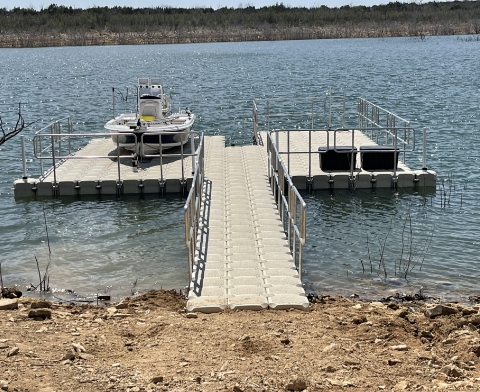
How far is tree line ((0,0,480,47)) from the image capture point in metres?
86.1

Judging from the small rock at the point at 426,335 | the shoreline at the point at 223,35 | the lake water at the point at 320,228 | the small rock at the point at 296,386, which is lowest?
the lake water at the point at 320,228

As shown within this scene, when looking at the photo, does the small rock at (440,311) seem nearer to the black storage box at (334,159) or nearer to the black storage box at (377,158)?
the black storage box at (377,158)

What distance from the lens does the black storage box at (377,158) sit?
1808 centimetres

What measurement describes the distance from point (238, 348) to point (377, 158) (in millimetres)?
11184

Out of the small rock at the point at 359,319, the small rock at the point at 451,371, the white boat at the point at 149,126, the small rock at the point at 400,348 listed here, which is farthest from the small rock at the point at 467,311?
the white boat at the point at 149,126

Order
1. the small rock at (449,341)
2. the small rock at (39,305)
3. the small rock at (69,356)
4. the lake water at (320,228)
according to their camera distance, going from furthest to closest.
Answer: the lake water at (320,228)
the small rock at (39,305)
the small rock at (449,341)
the small rock at (69,356)

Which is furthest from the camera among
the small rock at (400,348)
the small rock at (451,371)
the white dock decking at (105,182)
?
the white dock decking at (105,182)

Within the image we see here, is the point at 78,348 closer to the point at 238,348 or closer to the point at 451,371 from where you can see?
the point at 238,348

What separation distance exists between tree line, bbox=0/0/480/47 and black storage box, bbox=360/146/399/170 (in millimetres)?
68854

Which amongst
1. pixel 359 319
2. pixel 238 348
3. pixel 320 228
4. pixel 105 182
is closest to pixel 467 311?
pixel 359 319

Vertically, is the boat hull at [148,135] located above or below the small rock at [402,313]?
above

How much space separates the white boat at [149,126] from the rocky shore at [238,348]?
9624 millimetres

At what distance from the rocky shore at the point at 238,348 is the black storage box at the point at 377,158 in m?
8.45

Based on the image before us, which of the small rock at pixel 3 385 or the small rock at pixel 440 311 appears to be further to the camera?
the small rock at pixel 440 311
